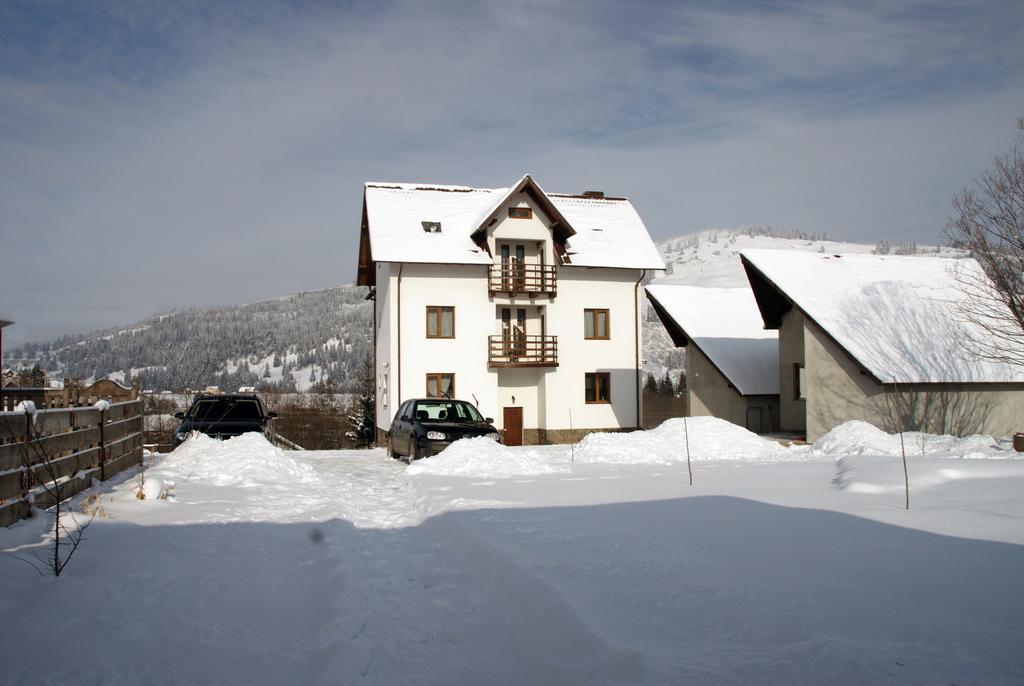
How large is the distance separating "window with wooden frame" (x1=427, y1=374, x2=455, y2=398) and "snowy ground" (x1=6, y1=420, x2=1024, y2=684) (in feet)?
62.2

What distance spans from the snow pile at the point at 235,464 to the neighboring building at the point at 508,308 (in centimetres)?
1449

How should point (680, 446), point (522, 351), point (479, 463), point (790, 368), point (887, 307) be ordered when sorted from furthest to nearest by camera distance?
1. point (522, 351)
2. point (790, 368)
3. point (887, 307)
4. point (680, 446)
5. point (479, 463)

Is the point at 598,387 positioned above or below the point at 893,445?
above

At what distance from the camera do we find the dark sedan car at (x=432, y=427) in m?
19.0

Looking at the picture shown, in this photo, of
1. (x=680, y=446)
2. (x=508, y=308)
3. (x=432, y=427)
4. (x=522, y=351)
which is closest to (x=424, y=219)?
(x=508, y=308)

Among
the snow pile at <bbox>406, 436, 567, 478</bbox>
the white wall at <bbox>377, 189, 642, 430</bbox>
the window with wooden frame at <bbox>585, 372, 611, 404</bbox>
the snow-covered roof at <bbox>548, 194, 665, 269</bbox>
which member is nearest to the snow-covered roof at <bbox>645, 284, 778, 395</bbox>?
the snow-covered roof at <bbox>548, 194, 665, 269</bbox>

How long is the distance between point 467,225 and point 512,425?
8713mm

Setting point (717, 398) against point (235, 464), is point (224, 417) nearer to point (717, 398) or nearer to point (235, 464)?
point (235, 464)

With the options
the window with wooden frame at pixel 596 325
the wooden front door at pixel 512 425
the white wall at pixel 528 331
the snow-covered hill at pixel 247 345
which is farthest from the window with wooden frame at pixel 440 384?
the snow-covered hill at pixel 247 345

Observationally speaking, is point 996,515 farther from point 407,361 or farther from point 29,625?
point 407,361

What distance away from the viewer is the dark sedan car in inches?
747

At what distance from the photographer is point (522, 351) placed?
3206cm

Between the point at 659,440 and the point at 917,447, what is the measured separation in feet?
21.1

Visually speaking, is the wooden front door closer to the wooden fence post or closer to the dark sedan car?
the dark sedan car
